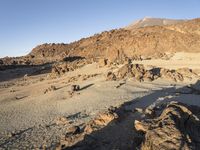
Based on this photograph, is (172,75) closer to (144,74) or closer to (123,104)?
(144,74)

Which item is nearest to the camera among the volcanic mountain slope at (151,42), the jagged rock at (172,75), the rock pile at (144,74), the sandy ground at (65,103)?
the sandy ground at (65,103)

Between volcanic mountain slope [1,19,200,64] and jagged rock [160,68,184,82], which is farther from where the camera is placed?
volcanic mountain slope [1,19,200,64]

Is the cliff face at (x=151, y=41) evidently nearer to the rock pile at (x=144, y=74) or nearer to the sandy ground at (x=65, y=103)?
the rock pile at (x=144, y=74)

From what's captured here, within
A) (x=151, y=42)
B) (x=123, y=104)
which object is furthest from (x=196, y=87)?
(x=151, y=42)

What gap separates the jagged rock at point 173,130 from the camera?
6.97 m

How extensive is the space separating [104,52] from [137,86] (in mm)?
19223

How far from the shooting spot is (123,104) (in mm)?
13266

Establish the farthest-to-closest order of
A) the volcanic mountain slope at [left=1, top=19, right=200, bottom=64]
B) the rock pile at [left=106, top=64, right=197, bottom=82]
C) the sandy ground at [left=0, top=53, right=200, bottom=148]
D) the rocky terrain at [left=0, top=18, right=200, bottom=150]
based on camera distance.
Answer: the volcanic mountain slope at [left=1, top=19, right=200, bottom=64]
the rock pile at [left=106, top=64, right=197, bottom=82]
the sandy ground at [left=0, top=53, right=200, bottom=148]
the rocky terrain at [left=0, top=18, right=200, bottom=150]

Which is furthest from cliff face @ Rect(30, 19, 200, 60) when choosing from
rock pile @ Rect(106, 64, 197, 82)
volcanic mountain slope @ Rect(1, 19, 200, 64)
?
rock pile @ Rect(106, 64, 197, 82)

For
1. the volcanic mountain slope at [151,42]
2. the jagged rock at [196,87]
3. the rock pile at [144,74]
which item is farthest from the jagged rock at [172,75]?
the volcanic mountain slope at [151,42]

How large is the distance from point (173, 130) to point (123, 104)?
6019mm

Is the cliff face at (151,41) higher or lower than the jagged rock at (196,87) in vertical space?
higher

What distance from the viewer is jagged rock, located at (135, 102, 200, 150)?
22.9ft

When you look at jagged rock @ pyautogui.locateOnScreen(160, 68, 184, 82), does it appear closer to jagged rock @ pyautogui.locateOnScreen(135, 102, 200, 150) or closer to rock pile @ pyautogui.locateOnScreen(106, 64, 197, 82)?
rock pile @ pyautogui.locateOnScreen(106, 64, 197, 82)
